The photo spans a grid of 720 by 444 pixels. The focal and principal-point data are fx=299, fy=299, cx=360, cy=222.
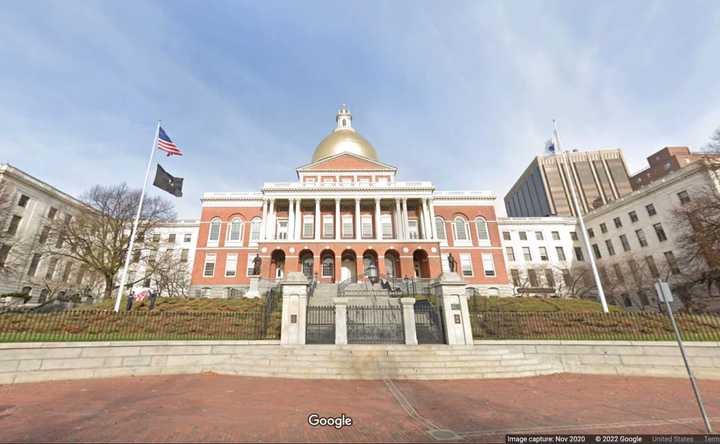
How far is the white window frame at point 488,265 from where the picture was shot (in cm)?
3644

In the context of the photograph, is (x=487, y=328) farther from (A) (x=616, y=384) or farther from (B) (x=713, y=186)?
(B) (x=713, y=186)

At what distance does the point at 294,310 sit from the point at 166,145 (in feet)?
46.3

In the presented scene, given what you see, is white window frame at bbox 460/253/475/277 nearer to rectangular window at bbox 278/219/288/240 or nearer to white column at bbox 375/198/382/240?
white column at bbox 375/198/382/240

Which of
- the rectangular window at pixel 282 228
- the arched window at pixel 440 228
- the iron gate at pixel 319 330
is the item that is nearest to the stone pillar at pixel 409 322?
the iron gate at pixel 319 330

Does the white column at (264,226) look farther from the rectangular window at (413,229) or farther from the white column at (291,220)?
the rectangular window at (413,229)

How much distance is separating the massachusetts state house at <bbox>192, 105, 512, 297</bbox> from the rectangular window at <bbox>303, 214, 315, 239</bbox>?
127 mm

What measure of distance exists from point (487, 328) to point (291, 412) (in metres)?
9.50

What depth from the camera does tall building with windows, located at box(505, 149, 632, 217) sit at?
9038 cm

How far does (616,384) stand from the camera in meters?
9.02

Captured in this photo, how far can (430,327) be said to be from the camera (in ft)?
41.4

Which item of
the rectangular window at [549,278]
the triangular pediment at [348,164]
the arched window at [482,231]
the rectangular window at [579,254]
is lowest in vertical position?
the rectangular window at [549,278]

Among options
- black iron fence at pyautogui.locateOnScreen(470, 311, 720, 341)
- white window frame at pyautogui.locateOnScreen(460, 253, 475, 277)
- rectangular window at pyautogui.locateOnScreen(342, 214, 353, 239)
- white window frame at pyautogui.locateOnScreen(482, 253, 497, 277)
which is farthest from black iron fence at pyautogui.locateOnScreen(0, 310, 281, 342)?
white window frame at pyautogui.locateOnScreen(482, 253, 497, 277)

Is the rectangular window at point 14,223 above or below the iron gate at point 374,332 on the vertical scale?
above

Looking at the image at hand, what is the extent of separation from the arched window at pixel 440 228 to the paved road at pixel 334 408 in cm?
2951
